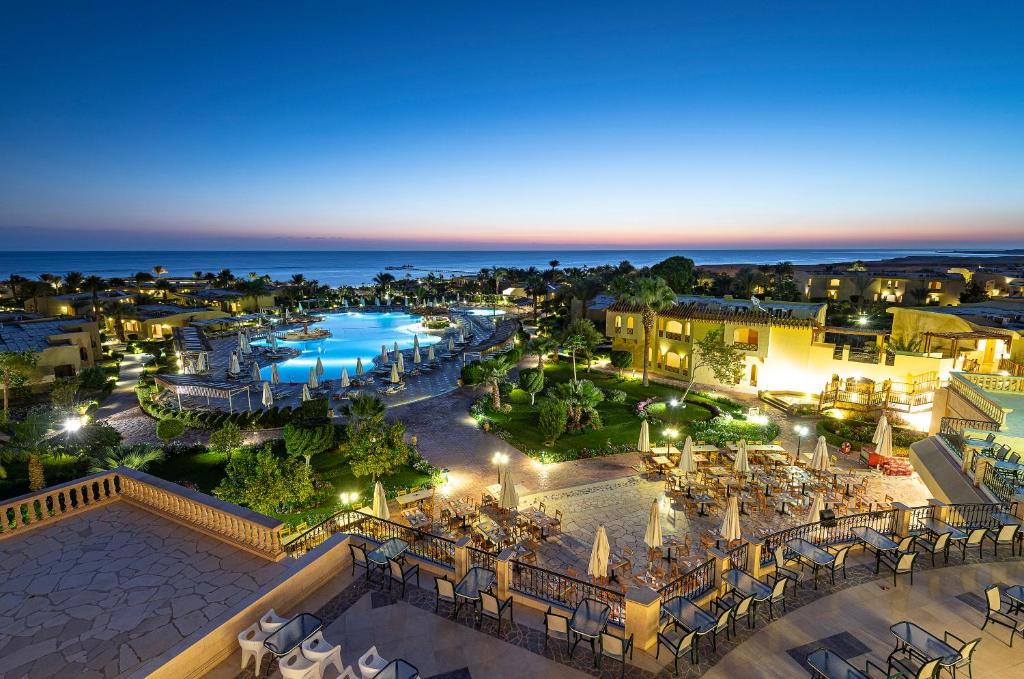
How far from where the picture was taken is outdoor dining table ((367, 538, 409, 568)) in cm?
927

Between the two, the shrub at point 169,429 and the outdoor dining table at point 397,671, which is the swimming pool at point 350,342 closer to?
the shrub at point 169,429

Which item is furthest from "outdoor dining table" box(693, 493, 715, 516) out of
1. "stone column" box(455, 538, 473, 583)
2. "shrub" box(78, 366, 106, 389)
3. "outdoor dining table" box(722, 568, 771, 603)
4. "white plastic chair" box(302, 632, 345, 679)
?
"shrub" box(78, 366, 106, 389)

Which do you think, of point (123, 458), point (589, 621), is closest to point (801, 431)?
point (589, 621)

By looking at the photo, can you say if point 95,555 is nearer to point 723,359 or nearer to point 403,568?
point 403,568

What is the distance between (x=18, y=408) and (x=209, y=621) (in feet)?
92.8

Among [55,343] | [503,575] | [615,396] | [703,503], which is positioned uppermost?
[503,575]

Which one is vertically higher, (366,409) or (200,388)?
(366,409)

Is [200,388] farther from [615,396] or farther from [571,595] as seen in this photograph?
[571,595]

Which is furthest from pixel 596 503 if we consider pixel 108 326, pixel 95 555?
pixel 108 326

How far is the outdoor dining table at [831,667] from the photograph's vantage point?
6.78m

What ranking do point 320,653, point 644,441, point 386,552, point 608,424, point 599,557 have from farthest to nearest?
1. point 608,424
2. point 644,441
3. point 599,557
4. point 386,552
5. point 320,653

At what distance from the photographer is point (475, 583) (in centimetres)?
848

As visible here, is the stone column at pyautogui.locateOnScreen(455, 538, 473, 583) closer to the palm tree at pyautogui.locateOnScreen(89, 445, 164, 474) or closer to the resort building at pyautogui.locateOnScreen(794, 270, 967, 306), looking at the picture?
the palm tree at pyautogui.locateOnScreen(89, 445, 164, 474)

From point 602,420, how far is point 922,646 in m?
16.5
